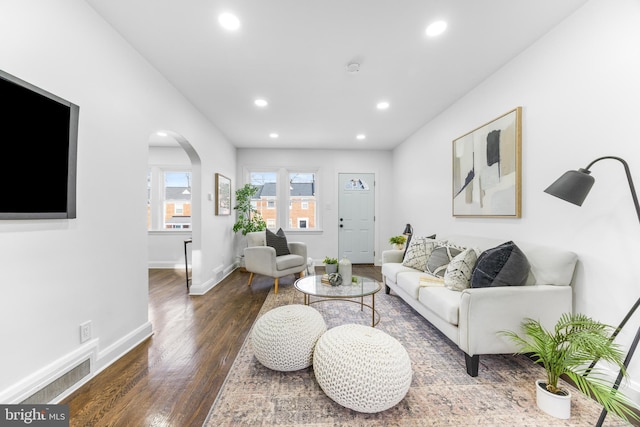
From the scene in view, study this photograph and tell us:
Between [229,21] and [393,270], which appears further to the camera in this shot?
[393,270]

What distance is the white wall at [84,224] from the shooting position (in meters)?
1.37

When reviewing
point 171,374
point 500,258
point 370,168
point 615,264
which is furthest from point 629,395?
point 370,168

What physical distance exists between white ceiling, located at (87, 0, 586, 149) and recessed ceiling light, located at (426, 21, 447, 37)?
5cm

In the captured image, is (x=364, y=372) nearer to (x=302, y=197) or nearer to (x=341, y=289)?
(x=341, y=289)

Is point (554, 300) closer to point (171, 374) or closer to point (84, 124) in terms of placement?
point (171, 374)

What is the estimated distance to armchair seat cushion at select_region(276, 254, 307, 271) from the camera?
3.83 m

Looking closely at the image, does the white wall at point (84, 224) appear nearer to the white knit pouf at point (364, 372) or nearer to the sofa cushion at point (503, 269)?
the white knit pouf at point (364, 372)

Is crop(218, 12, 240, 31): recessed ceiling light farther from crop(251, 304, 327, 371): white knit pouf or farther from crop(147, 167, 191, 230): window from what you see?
crop(147, 167, 191, 230): window

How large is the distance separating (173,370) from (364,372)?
1384 mm

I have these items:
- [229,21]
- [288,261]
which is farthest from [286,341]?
[229,21]

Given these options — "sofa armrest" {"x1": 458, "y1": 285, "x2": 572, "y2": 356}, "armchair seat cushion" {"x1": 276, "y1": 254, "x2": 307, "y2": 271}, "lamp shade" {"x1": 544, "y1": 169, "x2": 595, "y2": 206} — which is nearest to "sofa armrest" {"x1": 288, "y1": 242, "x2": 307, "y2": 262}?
"armchair seat cushion" {"x1": 276, "y1": 254, "x2": 307, "y2": 271}

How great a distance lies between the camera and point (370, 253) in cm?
576

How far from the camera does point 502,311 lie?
5.94 ft

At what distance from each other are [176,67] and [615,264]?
12.2 feet
